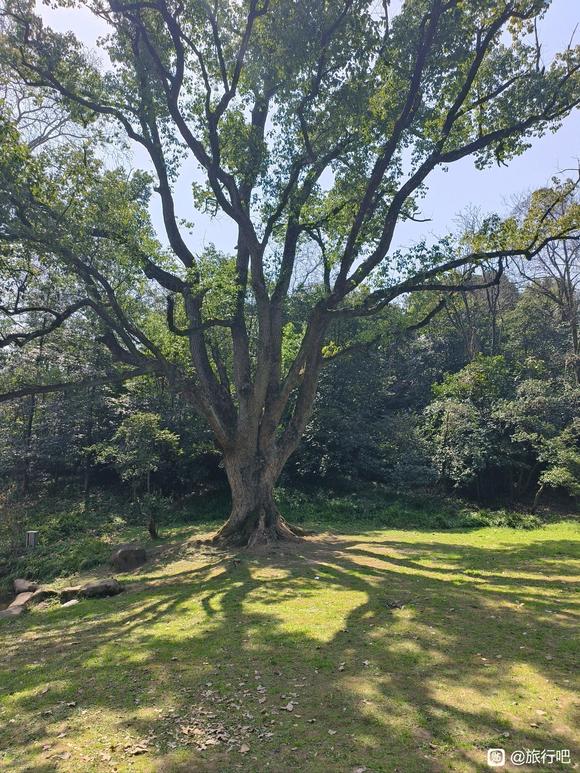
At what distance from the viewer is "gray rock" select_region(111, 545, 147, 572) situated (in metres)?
11.2

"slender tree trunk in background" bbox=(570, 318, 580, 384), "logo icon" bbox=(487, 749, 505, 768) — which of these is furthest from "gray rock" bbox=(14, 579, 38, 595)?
"slender tree trunk in background" bbox=(570, 318, 580, 384)

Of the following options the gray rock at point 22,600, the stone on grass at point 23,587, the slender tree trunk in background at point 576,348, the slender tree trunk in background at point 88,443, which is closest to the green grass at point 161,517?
the slender tree trunk in background at point 88,443

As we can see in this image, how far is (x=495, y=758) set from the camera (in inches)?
126

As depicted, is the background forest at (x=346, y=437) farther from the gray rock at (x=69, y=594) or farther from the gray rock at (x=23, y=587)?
the gray rock at (x=69, y=594)

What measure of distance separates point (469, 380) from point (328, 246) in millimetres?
9498

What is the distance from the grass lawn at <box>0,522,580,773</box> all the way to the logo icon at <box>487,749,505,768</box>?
6 centimetres

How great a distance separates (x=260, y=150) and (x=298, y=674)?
10664 mm

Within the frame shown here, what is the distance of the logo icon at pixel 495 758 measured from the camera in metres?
3.13

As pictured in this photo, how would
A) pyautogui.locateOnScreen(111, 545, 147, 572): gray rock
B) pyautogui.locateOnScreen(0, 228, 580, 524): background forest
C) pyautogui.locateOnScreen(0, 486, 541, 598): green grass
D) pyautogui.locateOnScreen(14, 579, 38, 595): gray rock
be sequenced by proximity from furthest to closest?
1. pyautogui.locateOnScreen(0, 228, 580, 524): background forest
2. pyautogui.locateOnScreen(0, 486, 541, 598): green grass
3. pyautogui.locateOnScreen(111, 545, 147, 572): gray rock
4. pyautogui.locateOnScreen(14, 579, 38, 595): gray rock

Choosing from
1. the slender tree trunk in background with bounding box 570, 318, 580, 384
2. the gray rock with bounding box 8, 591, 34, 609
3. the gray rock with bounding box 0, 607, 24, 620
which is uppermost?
the slender tree trunk in background with bounding box 570, 318, 580, 384

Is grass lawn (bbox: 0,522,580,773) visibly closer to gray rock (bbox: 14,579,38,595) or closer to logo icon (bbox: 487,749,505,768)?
logo icon (bbox: 487,749,505,768)

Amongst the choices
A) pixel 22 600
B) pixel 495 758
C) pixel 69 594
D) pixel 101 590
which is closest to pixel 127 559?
pixel 69 594

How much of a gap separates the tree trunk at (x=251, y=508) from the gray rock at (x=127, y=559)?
1708 millimetres

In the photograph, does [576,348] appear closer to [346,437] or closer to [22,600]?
[346,437]
